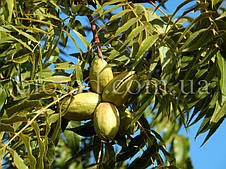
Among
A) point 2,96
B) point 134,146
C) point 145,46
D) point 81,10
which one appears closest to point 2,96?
point 2,96

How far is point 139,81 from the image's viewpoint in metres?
1.82

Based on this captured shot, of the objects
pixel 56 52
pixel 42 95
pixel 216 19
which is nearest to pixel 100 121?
pixel 42 95

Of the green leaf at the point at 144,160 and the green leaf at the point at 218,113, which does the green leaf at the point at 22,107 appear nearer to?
the green leaf at the point at 144,160

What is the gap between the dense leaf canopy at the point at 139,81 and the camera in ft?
5.10

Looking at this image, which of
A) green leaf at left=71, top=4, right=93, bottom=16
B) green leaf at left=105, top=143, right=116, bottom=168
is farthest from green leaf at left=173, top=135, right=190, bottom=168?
green leaf at left=71, top=4, right=93, bottom=16

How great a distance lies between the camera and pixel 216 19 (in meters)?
1.54

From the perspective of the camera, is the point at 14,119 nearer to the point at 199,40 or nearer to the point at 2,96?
the point at 2,96

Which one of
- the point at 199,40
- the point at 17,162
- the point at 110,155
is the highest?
the point at 199,40

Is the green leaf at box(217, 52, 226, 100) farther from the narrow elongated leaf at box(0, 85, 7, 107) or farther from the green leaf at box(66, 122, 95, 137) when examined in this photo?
the narrow elongated leaf at box(0, 85, 7, 107)

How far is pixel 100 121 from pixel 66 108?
0.18 m

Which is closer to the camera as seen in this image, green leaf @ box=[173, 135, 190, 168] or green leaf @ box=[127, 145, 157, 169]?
green leaf @ box=[173, 135, 190, 168]

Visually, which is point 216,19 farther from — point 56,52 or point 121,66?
point 56,52

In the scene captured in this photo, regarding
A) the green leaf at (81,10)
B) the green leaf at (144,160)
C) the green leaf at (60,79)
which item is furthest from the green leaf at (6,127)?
the green leaf at (81,10)

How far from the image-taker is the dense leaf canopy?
1556 mm
